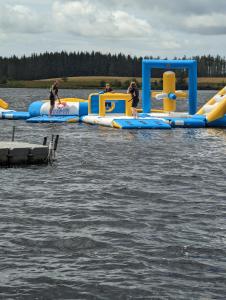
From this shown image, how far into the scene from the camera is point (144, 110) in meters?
36.7

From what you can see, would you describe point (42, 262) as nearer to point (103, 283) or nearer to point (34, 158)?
point (103, 283)

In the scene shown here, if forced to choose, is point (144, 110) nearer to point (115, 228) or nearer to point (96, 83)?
point (115, 228)

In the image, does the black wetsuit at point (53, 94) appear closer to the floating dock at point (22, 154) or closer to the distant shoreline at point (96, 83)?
the floating dock at point (22, 154)

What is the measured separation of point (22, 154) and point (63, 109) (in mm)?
17094

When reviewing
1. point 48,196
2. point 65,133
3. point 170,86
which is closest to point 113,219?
point 48,196

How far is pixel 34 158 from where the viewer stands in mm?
19297

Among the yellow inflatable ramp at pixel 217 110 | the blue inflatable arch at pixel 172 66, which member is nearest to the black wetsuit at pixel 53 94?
the blue inflatable arch at pixel 172 66

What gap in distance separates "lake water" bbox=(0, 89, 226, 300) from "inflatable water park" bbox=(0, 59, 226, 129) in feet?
34.0

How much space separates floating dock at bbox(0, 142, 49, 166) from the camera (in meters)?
18.8

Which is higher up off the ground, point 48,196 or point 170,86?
point 170,86

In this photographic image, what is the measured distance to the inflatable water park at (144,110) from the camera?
106ft

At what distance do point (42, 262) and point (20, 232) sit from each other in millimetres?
1751

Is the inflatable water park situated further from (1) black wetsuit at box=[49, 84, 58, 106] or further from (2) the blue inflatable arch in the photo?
(1) black wetsuit at box=[49, 84, 58, 106]

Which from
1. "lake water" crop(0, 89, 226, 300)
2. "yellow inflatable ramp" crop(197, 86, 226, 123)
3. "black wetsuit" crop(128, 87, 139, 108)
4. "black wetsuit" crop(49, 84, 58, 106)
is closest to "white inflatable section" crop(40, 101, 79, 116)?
"black wetsuit" crop(49, 84, 58, 106)
